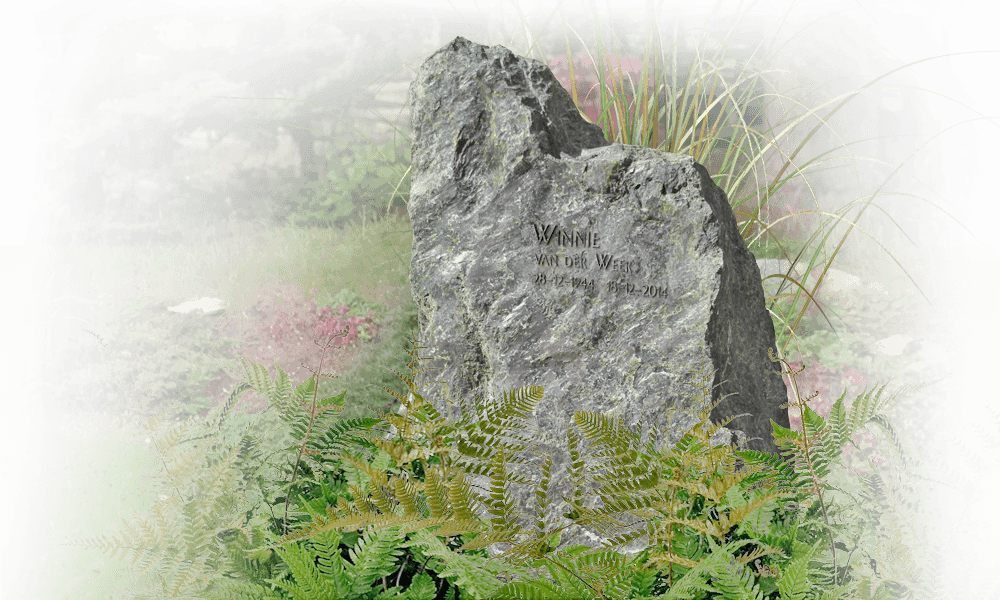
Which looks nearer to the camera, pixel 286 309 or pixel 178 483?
pixel 178 483

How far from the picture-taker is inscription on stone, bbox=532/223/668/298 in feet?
9.32

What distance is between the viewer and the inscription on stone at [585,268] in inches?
112

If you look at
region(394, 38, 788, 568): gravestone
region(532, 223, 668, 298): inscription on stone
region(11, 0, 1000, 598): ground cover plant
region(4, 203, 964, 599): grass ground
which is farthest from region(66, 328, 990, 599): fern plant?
region(11, 0, 1000, 598): ground cover plant

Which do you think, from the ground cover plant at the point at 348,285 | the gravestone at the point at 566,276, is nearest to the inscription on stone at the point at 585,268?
the gravestone at the point at 566,276

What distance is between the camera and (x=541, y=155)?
294cm

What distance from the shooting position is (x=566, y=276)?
9.41 feet

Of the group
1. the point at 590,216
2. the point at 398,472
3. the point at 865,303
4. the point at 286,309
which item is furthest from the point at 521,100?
the point at 865,303

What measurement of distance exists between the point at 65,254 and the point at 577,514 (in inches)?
255

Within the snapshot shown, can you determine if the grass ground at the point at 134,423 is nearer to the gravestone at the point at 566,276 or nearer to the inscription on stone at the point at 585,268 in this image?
the gravestone at the point at 566,276

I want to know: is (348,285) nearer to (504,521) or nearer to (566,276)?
(566,276)

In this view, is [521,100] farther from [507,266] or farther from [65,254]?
[65,254]

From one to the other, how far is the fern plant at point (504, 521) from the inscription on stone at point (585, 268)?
1359mm

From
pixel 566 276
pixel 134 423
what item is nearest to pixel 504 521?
pixel 566 276

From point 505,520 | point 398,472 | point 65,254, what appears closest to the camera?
point 505,520
